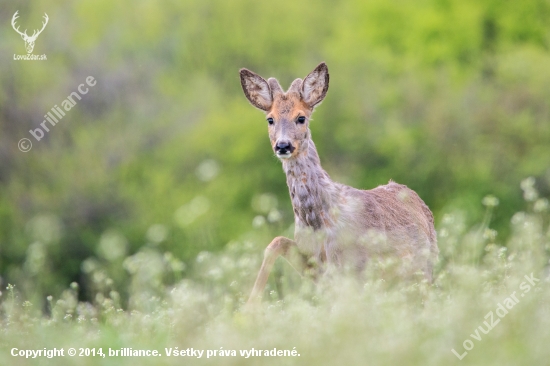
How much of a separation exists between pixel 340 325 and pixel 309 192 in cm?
317

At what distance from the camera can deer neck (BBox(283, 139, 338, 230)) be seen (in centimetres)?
969

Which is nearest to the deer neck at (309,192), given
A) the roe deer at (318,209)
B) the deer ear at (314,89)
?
the roe deer at (318,209)

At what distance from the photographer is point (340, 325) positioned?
21.8 ft

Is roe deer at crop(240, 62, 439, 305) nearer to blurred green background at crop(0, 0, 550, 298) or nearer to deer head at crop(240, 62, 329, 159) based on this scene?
deer head at crop(240, 62, 329, 159)

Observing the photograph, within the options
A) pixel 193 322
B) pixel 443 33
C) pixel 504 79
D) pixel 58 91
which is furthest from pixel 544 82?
pixel 193 322

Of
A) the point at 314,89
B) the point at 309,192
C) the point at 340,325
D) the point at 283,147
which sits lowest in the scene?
the point at 340,325

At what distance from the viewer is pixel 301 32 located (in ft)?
167

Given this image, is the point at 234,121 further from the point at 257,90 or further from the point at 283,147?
the point at 283,147

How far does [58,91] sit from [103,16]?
44.8 ft

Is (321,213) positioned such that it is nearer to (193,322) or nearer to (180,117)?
(193,322)

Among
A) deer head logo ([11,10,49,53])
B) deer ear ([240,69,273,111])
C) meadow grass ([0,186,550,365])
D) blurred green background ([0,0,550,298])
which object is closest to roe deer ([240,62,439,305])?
deer ear ([240,69,273,111])

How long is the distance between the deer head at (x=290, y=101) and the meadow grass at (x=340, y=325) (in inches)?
57.1

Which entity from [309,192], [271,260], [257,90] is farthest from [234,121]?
[271,260]

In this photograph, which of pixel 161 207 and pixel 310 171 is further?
pixel 161 207
